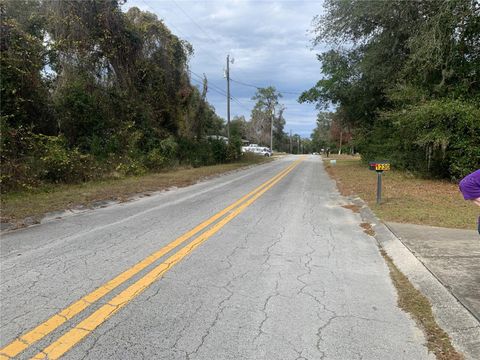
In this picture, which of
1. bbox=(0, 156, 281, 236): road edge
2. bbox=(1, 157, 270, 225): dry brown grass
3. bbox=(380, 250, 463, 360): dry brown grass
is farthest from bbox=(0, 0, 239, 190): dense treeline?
bbox=(380, 250, 463, 360): dry brown grass

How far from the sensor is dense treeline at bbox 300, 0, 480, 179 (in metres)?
14.2

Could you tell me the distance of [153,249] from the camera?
229 inches

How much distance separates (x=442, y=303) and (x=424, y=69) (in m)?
14.6

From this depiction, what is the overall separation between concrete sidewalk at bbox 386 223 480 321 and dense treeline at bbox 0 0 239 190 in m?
11.1

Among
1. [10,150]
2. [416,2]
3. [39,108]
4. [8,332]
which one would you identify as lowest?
[8,332]

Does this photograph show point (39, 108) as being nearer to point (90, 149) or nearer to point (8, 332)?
point (90, 149)

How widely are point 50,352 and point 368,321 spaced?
2.75m

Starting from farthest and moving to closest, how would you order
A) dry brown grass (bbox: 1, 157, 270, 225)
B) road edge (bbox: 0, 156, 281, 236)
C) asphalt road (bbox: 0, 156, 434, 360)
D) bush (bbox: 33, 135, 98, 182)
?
bush (bbox: 33, 135, 98, 182), dry brown grass (bbox: 1, 157, 270, 225), road edge (bbox: 0, 156, 281, 236), asphalt road (bbox: 0, 156, 434, 360)

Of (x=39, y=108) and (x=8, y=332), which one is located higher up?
(x=39, y=108)

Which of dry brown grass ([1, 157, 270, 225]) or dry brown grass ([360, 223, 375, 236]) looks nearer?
dry brown grass ([360, 223, 375, 236])

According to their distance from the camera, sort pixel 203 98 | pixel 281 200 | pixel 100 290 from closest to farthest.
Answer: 1. pixel 100 290
2. pixel 281 200
3. pixel 203 98

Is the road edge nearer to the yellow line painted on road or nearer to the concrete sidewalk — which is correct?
the yellow line painted on road

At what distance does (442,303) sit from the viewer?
12.9 feet

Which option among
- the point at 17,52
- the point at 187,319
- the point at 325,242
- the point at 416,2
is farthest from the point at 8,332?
the point at 416,2
